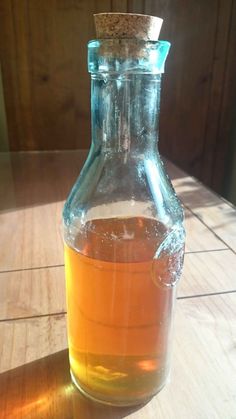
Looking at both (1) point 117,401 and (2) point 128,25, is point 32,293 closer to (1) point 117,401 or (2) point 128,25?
(1) point 117,401

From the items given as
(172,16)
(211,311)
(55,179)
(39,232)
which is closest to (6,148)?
(55,179)

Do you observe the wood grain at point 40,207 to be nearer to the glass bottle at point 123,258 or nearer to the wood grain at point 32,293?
the wood grain at point 32,293

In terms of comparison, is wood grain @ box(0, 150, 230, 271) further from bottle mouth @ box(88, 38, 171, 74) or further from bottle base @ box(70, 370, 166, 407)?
bottle mouth @ box(88, 38, 171, 74)

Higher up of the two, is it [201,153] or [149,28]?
[149,28]

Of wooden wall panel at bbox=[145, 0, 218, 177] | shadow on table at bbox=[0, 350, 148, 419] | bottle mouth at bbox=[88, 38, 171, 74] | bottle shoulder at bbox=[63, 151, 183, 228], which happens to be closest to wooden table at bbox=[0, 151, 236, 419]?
shadow on table at bbox=[0, 350, 148, 419]

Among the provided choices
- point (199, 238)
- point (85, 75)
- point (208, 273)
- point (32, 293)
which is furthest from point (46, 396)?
point (85, 75)

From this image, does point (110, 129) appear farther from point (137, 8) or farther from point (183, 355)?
point (137, 8)

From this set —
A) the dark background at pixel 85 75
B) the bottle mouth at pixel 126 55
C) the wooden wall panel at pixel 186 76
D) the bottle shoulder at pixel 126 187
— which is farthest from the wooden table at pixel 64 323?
the wooden wall panel at pixel 186 76
